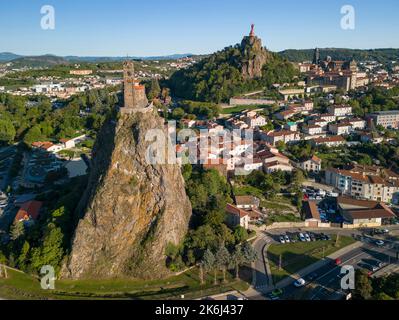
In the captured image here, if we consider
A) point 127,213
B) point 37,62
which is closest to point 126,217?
point 127,213

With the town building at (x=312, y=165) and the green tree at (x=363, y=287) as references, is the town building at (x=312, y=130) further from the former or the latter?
the green tree at (x=363, y=287)

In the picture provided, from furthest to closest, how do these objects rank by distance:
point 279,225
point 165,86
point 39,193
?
point 165,86
point 39,193
point 279,225

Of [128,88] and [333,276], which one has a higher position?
[128,88]

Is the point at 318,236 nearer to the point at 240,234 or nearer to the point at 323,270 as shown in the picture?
the point at 323,270

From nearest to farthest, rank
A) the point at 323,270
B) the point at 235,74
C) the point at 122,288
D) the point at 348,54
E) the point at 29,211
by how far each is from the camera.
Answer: the point at 122,288
the point at 323,270
the point at 29,211
the point at 235,74
the point at 348,54
